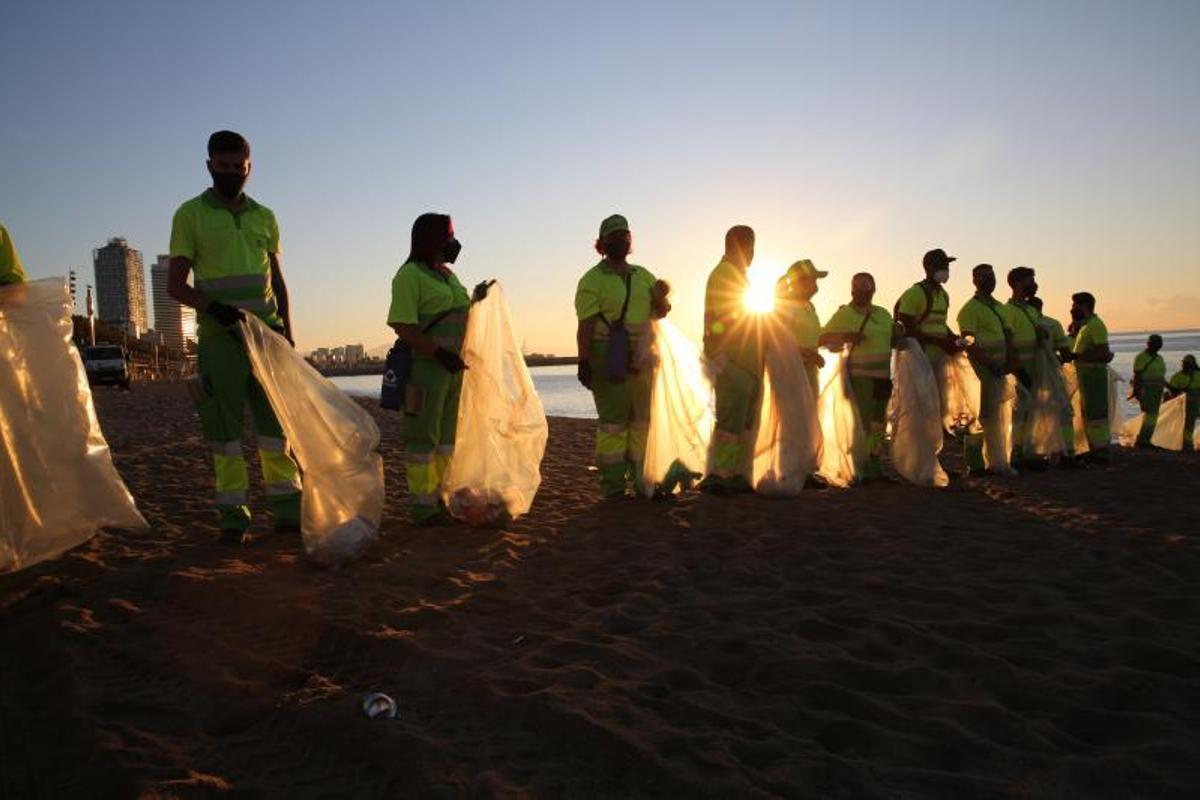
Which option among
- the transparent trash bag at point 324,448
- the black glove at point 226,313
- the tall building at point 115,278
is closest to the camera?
the transparent trash bag at point 324,448

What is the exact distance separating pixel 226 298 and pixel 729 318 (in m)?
3.52

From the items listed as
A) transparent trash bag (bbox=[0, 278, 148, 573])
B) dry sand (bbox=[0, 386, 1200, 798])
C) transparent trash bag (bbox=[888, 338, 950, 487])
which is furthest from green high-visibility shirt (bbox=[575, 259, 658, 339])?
transparent trash bag (bbox=[0, 278, 148, 573])

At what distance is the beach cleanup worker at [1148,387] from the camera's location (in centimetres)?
1160

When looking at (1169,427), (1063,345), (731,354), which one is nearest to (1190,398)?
(1169,427)

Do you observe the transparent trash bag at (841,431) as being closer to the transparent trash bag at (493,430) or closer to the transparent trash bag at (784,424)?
the transparent trash bag at (784,424)

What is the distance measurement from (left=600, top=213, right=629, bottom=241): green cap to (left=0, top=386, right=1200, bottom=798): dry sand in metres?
2.22

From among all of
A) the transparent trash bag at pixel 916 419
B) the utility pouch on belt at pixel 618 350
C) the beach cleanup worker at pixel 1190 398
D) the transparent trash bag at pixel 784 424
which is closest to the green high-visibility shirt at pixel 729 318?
the transparent trash bag at pixel 784 424

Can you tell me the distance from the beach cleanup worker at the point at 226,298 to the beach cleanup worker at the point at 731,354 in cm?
320

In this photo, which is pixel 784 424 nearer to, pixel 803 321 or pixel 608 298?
pixel 803 321

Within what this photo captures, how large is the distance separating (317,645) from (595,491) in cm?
394

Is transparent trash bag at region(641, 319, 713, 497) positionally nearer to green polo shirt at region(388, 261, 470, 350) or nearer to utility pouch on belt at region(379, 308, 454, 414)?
green polo shirt at region(388, 261, 470, 350)

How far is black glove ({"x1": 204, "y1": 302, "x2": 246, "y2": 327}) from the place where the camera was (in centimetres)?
397

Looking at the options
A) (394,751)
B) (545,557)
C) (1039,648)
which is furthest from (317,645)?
(1039,648)

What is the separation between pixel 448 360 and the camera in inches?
187
